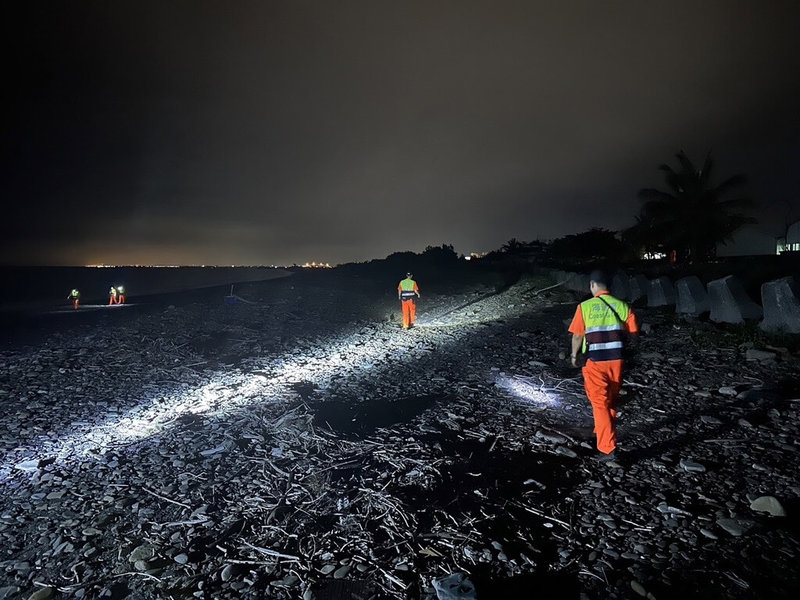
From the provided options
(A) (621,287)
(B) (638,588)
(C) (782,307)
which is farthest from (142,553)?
(A) (621,287)

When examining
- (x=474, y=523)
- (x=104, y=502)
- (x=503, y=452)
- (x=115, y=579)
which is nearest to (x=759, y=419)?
(x=503, y=452)

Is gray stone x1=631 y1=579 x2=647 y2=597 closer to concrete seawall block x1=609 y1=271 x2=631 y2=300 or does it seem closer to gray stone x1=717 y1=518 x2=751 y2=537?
gray stone x1=717 y1=518 x2=751 y2=537

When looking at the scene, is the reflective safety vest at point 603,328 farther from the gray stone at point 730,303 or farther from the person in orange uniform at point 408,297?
the person in orange uniform at point 408,297

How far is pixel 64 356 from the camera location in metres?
9.55

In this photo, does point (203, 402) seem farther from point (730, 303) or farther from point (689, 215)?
point (689, 215)

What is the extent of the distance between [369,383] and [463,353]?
2807mm

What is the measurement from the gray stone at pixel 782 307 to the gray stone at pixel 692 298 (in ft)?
6.80

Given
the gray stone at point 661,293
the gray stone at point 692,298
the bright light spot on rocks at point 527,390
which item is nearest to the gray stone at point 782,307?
the gray stone at point 692,298

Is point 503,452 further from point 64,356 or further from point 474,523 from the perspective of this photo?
point 64,356

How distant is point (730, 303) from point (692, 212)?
2409 cm

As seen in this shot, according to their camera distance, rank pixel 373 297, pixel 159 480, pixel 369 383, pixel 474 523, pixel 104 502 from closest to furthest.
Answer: pixel 474 523 → pixel 104 502 → pixel 159 480 → pixel 369 383 → pixel 373 297

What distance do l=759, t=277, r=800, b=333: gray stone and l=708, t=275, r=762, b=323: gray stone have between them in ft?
2.59

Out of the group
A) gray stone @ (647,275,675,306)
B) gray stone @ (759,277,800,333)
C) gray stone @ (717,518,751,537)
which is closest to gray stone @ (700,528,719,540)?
gray stone @ (717,518,751,537)

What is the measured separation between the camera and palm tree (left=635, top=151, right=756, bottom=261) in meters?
28.7
